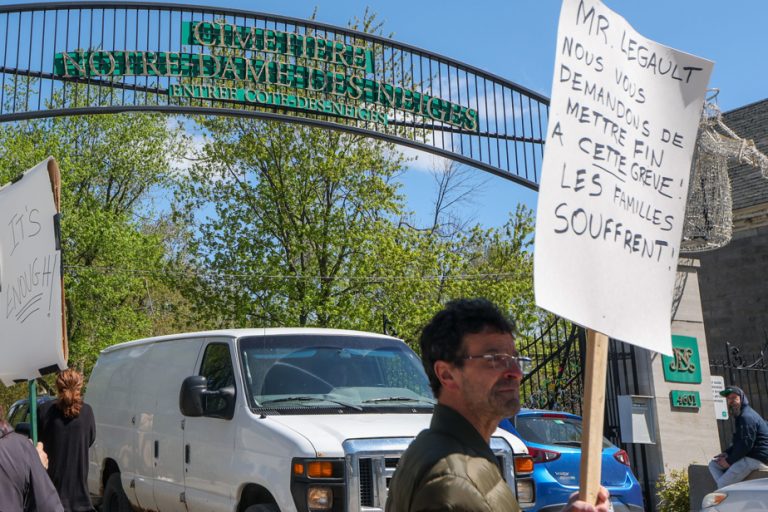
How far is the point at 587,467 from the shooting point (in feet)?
8.71

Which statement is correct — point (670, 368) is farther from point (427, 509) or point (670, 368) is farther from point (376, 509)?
point (427, 509)

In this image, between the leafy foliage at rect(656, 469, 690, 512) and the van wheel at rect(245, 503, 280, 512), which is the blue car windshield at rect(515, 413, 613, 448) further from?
the van wheel at rect(245, 503, 280, 512)

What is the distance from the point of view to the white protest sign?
22.0ft

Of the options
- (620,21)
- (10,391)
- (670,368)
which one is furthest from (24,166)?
(620,21)

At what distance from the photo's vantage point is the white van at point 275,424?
6.82m

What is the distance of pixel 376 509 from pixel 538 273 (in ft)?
14.5

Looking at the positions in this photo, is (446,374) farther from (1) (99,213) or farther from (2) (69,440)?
(1) (99,213)

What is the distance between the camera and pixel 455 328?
3.07 meters

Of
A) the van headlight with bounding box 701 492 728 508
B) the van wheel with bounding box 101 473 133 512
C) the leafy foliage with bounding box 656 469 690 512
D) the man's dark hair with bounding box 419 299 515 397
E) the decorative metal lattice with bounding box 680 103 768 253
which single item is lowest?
the leafy foliage with bounding box 656 469 690 512

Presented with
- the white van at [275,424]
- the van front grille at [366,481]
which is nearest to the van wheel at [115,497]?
the white van at [275,424]

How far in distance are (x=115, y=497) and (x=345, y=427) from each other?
157 inches

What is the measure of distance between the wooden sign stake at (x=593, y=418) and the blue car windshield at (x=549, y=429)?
31.1 feet

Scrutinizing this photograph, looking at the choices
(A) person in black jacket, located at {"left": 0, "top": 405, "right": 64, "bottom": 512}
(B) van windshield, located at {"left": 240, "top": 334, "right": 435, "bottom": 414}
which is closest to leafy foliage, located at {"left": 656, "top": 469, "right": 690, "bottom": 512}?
(B) van windshield, located at {"left": 240, "top": 334, "right": 435, "bottom": 414}

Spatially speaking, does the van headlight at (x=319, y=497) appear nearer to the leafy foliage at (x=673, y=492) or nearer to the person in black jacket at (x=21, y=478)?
the person in black jacket at (x=21, y=478)
